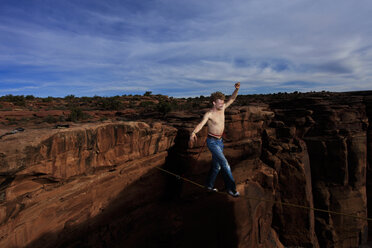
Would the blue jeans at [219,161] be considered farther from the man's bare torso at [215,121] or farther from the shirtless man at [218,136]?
the man's bare torso at [215,121]

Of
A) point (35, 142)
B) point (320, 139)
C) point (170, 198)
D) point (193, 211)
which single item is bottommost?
point (193, 211)

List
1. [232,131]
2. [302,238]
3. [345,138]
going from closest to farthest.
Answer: [232,131] < [302,238] < [345,138]

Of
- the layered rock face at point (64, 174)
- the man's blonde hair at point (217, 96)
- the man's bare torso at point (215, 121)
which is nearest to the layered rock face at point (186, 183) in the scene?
the layered rock face at point (64, 174)

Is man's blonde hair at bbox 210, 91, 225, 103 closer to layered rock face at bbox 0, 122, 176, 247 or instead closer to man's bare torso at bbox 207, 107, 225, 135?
man's bare torso at bbox 207, 107, 225, 135

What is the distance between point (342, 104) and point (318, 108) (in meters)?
2.27

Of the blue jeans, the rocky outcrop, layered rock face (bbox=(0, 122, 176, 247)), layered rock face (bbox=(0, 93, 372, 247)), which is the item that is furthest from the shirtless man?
the rocky outcrop

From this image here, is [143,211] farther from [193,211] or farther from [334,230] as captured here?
[334,230]

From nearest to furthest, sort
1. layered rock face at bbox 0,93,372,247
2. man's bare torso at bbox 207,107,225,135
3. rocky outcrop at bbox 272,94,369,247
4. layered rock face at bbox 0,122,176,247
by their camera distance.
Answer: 1. layered rock face at bbox 0,122,176,247
2. layered rock face at bbox 0,93,372,247
3. man's bare torso at bbox 207,107,225,135
4. rocky outcrop at bbox 272,94,369,247

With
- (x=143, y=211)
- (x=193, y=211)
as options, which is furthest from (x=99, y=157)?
(x=193, y=211)

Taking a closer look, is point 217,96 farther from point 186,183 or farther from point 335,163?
point 335,163

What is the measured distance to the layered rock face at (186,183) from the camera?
5535mm

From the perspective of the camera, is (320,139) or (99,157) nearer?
(99,157)

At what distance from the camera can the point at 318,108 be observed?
15.7 meters

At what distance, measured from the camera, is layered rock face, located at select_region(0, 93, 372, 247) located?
554 centimetres
